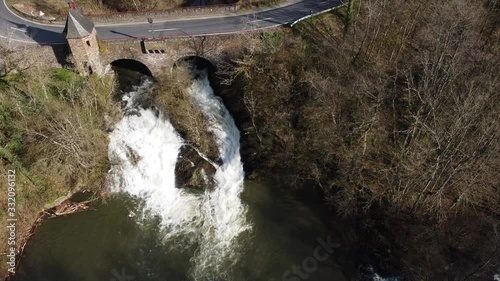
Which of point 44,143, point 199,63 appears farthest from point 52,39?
point 199,63

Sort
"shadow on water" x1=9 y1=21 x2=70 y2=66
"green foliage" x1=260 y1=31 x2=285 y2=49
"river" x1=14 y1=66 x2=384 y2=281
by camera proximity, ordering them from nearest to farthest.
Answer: "river" x1=14 y1=66 x2=384 y2=281 < "shadow on water" x1=9 y1=21 x2=70 y2=66 < "green foliage" x1=260 y1=31 x2=285 y2=49

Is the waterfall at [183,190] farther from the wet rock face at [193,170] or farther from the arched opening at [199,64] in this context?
the arched opening at [199,64]

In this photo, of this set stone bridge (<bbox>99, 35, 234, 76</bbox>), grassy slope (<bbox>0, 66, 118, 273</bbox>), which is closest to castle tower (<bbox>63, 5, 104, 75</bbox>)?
stone bridge (<bbox>99, 35, 234, 76</bbox>)

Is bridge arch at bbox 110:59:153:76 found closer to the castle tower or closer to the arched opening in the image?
the castle tower

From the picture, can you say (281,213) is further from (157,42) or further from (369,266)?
(157,42)

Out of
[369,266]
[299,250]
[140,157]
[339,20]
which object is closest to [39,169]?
[140,157]

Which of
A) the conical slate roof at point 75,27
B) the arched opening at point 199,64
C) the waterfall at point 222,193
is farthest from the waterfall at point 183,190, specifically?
the conical slate roof at point 75,27
